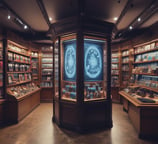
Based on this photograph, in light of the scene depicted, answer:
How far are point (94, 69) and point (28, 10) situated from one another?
2.41m

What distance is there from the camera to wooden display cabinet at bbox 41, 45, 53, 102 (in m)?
6.04

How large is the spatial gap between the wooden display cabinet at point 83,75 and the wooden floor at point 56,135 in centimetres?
24

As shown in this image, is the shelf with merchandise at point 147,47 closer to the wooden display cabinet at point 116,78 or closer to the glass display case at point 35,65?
the wooden display cabinet at point 116,78

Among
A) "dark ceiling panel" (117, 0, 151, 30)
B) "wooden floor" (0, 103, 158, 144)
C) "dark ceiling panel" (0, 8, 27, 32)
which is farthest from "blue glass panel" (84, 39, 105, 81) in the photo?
"dark ceiling panel" (0, 8, 27, 32)

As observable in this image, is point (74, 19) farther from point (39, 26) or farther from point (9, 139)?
point (9, 139)

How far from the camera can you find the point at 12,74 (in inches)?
159

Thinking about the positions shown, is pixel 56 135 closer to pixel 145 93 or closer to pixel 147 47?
pixel 145 93

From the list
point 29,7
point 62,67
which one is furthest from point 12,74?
point 29,7

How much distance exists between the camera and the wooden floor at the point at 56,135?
2.65 metres

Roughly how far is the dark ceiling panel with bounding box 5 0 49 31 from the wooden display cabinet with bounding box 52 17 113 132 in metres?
0.68

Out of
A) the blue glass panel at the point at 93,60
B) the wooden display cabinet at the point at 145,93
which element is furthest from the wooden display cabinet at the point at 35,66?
the wooden display cabinet at the point at 145,93

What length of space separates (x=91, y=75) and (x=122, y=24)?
2.35m

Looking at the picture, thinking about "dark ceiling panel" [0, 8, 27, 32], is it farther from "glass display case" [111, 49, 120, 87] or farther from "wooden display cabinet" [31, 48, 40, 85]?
"glass display case" [111, 49, 120, 87]

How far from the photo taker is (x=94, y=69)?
10.7 ft
